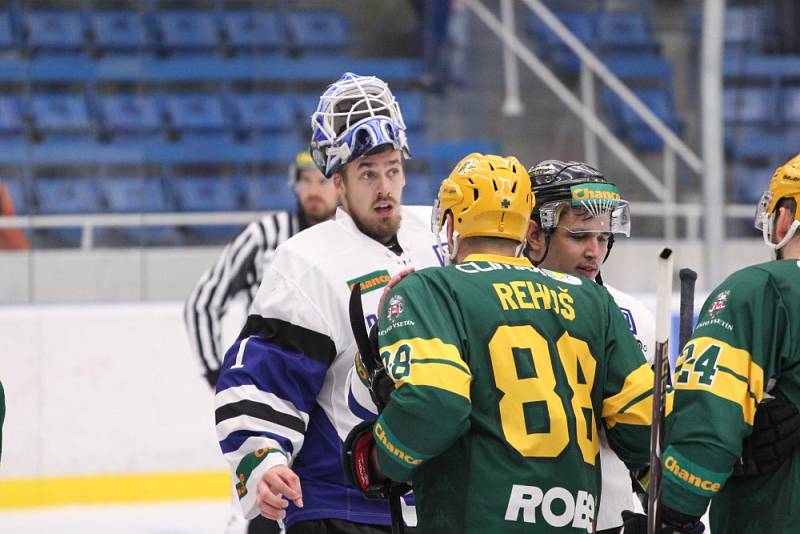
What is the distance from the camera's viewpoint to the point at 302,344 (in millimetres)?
2170

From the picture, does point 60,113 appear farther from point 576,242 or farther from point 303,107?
point 576,242

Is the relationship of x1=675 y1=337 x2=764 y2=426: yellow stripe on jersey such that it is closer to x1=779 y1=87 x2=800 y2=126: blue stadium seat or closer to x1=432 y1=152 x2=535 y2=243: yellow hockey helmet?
x1=432 y1=152 x2=535 y2=243: yellow hockey helmet

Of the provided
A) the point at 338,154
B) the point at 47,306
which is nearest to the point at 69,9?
the point at 47,306

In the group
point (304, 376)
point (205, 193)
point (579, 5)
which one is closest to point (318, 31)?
point (205, 193)

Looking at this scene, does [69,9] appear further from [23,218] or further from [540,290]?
[540,290]

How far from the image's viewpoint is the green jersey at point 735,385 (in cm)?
185

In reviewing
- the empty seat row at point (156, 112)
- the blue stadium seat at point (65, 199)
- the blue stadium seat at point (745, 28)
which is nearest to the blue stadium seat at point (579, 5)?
the blue stadium seat at point (745, 28)

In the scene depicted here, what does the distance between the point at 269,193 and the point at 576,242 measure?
12.4ft

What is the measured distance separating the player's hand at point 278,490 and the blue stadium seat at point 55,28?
4.17 m

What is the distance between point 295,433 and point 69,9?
4.16 metres

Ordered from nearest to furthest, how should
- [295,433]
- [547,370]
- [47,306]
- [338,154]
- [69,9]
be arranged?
[547,370], [295,433], [338,154], [47,306], [69,9]

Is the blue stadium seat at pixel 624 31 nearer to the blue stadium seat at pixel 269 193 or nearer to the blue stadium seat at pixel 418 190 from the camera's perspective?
the blue stadium seat at pixel 418 190

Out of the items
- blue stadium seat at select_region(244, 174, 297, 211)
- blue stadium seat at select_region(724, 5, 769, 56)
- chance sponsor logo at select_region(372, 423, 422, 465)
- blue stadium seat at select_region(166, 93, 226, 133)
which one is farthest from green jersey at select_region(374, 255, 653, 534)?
blue stadium seat at select_region(724, 5, 769, 56)

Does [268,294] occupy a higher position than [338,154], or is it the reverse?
[338,154]
